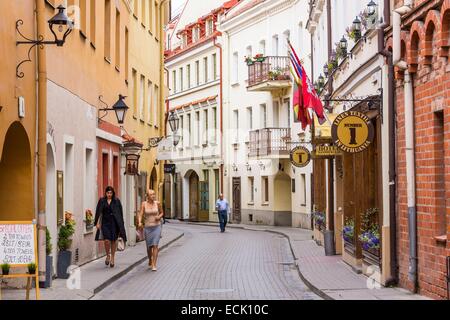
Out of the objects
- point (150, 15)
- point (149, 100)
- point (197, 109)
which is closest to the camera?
point (149, 100)

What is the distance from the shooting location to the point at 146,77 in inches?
1372

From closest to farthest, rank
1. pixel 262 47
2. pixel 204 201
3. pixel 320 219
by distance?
pixel 320 219 → pixel 262 47 → pixel 204 201

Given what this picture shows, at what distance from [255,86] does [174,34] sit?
20.8 m

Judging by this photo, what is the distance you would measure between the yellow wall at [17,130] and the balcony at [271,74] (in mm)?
30827

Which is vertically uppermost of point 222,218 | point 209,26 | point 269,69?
point 209,26

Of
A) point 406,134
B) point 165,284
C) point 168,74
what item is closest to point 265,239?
point 165,284

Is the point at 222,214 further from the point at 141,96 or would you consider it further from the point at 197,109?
the point at 197,109

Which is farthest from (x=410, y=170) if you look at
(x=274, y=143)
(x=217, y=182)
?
(x=217, y=182)

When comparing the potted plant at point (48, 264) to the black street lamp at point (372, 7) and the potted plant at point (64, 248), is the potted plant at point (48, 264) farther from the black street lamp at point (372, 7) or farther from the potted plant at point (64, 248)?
the black street lamp at point (372, 7)

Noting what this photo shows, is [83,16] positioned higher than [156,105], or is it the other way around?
[83,16]

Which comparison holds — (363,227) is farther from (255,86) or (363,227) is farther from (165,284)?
(255,86)

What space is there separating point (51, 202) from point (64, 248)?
90cm

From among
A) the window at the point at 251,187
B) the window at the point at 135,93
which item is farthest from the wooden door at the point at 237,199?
the window at the point at 135,93

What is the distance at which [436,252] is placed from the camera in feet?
43.6
